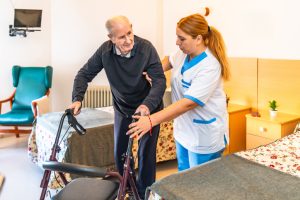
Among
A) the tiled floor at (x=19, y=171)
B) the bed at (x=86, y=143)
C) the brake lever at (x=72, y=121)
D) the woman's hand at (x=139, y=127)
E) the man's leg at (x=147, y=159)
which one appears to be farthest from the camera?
the tiled floor at (x=19, y=171)

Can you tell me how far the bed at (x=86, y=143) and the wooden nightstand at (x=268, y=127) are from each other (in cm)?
85

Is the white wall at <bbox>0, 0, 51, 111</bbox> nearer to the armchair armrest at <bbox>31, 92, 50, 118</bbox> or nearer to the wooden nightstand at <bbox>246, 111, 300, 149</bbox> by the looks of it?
the armchair armrest at <bbox>31, 92, 50, 118</bbox>

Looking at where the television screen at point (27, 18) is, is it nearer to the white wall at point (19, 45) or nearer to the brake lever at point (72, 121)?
the white wall at point (19, 45)

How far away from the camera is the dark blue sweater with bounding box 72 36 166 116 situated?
6.64 ft

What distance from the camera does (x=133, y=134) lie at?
4.91 ft

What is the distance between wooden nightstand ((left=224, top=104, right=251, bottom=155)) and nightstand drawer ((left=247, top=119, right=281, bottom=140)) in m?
0.23

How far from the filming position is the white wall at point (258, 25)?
3418mm

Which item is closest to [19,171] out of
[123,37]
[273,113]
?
[123,37]

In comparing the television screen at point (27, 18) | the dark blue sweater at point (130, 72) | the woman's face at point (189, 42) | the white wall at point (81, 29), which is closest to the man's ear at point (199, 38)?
the woman's face at point (189, 42)

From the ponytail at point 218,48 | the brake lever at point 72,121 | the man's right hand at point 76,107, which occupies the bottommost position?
the brake lever at point 72,121

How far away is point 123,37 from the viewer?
190 centimetres

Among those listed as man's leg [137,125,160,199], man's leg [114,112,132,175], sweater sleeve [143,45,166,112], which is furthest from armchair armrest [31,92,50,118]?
sweater sleeve [143,45,166,112]

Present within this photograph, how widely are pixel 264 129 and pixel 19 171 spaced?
8.67ft

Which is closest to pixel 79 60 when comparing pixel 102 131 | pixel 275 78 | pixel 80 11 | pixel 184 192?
pixel 80 11
